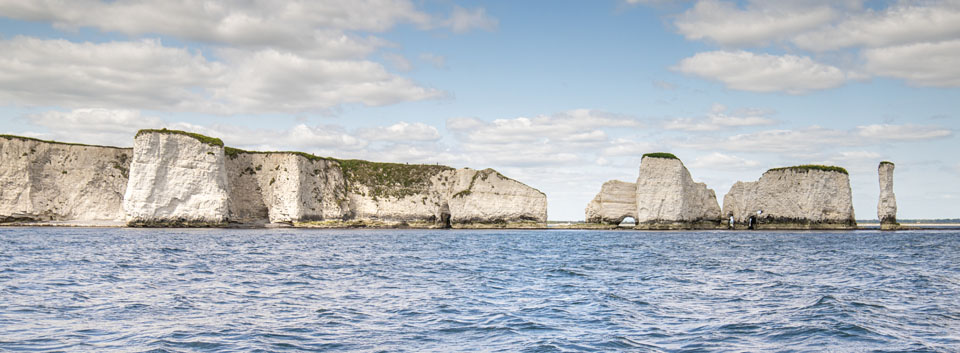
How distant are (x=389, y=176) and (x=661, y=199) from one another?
1516 inches

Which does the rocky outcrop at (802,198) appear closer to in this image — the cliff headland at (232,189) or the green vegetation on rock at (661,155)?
the green vegetation on rock at (661,155)

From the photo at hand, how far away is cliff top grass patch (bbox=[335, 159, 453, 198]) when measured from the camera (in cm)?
8812

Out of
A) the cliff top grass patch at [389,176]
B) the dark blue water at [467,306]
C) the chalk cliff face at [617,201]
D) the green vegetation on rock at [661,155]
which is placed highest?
the green vegetation on rock at [661,155]

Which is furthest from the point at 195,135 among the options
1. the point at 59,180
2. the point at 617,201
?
the point at 617,201

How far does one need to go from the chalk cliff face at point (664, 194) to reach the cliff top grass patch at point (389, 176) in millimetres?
30024

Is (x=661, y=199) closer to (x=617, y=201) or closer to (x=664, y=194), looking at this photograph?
(x=664, y=194)

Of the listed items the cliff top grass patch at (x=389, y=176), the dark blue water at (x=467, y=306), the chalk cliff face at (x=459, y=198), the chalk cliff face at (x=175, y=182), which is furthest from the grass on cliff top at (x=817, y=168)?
the chalk cliff face at (x=175, y=182)

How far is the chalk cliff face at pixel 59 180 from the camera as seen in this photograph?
67.6 meters

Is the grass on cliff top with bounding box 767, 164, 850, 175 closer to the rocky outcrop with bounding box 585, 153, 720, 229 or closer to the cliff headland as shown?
the rocky outcrop with bounding box 585, 153, 720, 229

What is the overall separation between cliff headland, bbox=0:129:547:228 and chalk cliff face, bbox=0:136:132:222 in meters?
0.10

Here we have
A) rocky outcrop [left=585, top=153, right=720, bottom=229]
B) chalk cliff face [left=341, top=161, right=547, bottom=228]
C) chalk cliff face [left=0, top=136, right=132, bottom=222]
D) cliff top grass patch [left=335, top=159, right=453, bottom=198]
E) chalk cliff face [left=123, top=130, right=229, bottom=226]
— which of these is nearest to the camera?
chalk cliff face [left=123, top=130, right=229, bottom=226]

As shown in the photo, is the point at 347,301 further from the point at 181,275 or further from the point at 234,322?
the point at 181,275

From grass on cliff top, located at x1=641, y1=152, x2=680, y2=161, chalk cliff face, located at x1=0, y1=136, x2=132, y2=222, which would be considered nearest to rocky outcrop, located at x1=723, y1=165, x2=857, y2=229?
grass on cliff top, located at x1=641, y1=152, x2=680, y2=161

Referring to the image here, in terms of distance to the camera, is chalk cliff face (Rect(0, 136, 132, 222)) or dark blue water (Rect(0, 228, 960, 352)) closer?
dark blue water (Rect(0, 228, 960, 352))
